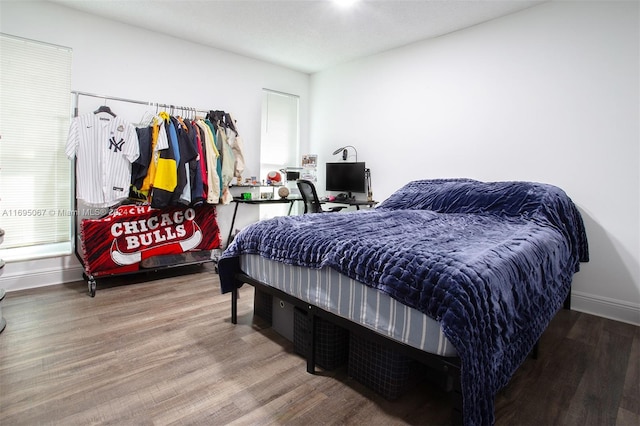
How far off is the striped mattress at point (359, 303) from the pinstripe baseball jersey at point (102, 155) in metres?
1.94

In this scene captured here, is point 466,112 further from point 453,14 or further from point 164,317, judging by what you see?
point 164,317

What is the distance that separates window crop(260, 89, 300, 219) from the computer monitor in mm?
678

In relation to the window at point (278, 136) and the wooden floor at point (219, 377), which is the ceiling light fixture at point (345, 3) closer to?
the window at point (278, 136)

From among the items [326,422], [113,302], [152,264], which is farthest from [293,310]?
[152,264]

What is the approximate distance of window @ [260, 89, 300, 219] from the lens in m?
4.83

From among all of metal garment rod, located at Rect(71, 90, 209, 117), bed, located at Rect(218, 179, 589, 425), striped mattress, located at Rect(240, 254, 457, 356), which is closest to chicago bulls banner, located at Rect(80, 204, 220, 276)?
A: metal garment rod, located at Rect(71, 90, 209, 117)

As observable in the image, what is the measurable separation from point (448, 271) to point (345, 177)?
3403 millimetres

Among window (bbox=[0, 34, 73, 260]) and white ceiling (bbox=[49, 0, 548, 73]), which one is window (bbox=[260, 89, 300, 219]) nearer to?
white ceiling (bbox=[49, 0, 548, 73])

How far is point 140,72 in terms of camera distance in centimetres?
366

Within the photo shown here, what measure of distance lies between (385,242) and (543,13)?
2.85m

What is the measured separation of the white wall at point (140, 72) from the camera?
308 cm

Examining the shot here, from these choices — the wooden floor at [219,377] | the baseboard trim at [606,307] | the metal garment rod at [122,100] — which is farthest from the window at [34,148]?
the baseboard trim at [606,307]

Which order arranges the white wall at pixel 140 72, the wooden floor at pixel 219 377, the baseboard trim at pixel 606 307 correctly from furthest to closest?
1. the white wall at pixel 140 72
2. the baseboard trim at pixel 606 307
3. the wooden floor at pixel 219 377

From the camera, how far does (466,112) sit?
3529 mm
